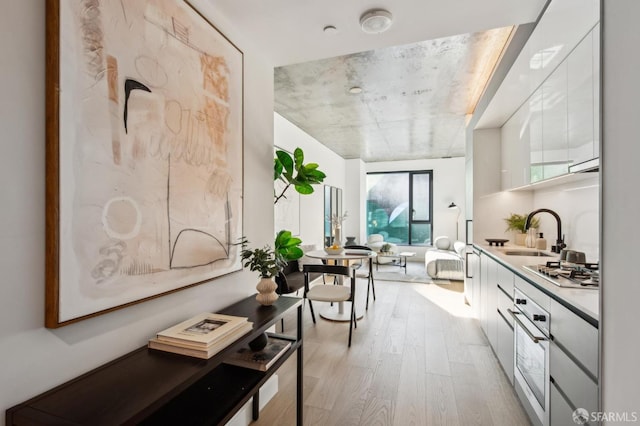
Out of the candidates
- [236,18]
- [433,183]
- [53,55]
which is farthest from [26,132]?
[433,183]

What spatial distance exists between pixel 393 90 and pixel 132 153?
10.4 ft

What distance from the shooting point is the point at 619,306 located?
934 millimetres

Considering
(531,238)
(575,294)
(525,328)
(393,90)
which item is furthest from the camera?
(393,90)

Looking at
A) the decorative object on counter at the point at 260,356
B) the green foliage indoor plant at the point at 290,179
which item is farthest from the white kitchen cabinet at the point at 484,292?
the decorative object on counter at the point at 260,356

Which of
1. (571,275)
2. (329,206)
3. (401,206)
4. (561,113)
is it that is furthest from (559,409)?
(401,206)

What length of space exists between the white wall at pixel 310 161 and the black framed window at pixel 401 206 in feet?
7.42

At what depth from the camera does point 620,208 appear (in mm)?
941

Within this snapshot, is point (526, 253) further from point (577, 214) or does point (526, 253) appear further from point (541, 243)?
point (577, 214)

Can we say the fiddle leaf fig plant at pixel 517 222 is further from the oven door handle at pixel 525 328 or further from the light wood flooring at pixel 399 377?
the oven door handle at pixel 525 328

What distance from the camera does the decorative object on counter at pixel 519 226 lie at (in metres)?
3.29

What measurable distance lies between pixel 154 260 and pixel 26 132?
0.58 metres

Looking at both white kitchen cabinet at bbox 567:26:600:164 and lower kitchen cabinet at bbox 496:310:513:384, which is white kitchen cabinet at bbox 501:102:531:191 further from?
lower kitchen cabinet at bbox 496:310:513:384

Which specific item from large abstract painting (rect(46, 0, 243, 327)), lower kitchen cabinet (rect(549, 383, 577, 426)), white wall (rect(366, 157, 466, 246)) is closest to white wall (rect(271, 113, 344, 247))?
large abstract painting (rect(46, 0, 243, 327))

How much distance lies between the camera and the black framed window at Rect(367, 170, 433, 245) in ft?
27.1
